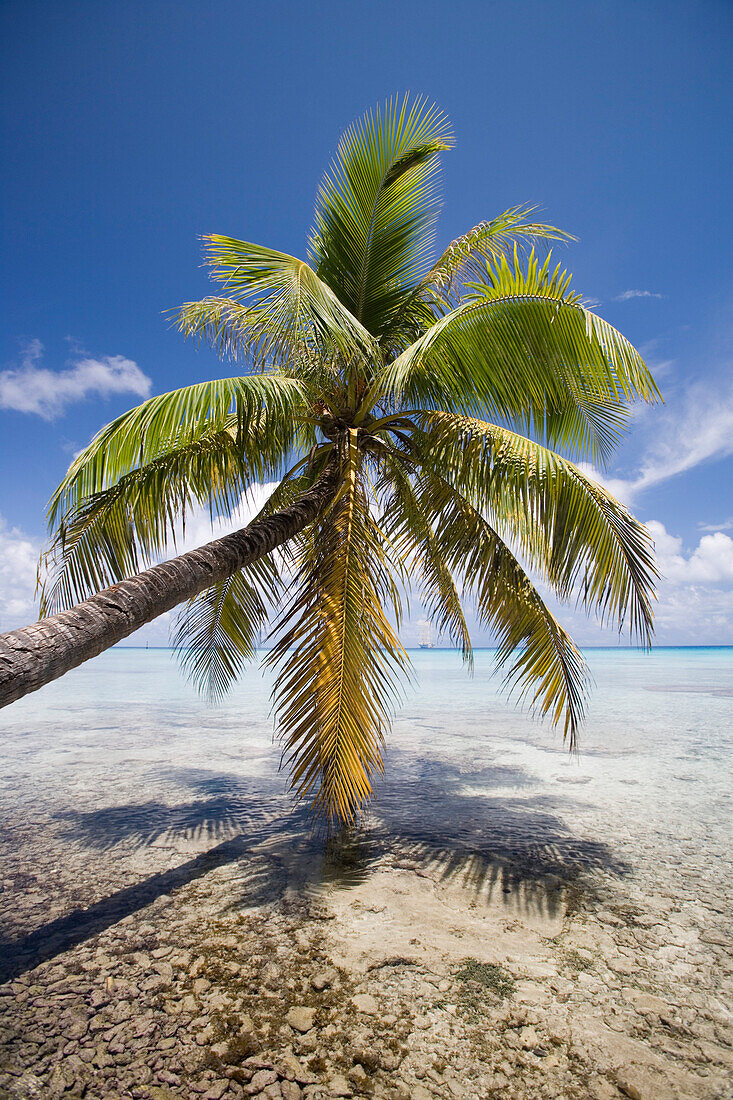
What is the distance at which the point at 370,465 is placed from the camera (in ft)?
19.2

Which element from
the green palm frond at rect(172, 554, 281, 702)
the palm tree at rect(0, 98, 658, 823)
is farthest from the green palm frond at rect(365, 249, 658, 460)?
the green palm frond at rect(172, 554, 281, 702)

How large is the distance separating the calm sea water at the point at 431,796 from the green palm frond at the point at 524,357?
4.05 meters

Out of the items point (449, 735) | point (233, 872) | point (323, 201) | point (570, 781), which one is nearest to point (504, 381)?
point (323, 201)

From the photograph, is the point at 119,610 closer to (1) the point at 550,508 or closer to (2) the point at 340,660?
(2) the point at 340,660

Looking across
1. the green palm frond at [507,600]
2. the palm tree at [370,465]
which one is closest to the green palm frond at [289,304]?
the palm tree at [370,465]

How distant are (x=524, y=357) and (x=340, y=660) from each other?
2.83 metres

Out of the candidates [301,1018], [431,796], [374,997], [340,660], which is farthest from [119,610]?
[431,796]

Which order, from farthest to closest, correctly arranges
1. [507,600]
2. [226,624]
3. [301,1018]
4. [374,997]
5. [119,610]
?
[226,624] < [507,600] < [119,610] < [374,997] < [301,1018]

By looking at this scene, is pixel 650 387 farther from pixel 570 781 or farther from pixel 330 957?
pixel 570 781

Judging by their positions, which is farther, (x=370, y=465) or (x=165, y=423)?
(x=370, y=465)

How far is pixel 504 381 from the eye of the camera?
4.50 metres

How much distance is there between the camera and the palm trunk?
8.57 feet

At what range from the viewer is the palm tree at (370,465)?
3.88 metres

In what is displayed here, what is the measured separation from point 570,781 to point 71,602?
673cm
